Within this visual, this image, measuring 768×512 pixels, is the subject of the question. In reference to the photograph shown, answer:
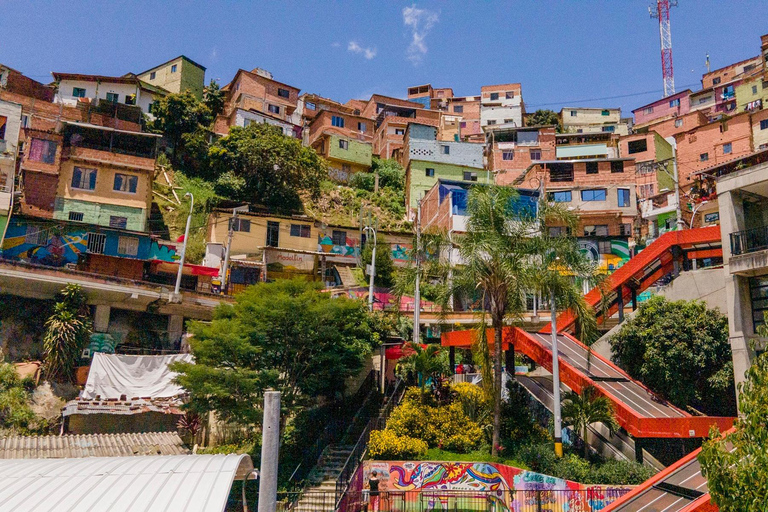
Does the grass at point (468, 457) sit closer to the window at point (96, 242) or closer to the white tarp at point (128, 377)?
the white tarp at point (128, 377)

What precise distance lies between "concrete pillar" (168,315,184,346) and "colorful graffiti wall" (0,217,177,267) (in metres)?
5.80

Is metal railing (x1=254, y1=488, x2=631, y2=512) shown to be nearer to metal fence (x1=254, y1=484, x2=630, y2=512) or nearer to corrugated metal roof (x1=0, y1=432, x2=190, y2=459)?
metal fence (x1=254, y1=484, x2=630, y2=512)

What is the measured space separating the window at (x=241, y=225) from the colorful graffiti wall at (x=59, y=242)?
7602 mm

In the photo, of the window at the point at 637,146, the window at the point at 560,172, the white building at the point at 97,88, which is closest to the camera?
the window at the point at 560,172

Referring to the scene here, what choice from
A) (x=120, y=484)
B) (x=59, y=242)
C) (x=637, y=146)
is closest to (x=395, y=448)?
(x=120, y=484)

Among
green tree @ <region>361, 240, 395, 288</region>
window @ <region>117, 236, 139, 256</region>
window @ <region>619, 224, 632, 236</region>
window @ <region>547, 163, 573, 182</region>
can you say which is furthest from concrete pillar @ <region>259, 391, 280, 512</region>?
window @ <region>547, 163, 573, 182</region>

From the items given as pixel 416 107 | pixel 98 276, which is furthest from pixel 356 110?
pixel 98 276

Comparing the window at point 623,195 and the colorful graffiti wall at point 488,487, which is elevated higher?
the window at point 623,195

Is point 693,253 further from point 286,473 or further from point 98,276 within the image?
point 98,276

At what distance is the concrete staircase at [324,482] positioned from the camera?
811 inches

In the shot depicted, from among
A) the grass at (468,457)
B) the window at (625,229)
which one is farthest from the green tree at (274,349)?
the window at (625,229)

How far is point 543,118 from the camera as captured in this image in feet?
281

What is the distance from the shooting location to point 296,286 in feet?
91.8

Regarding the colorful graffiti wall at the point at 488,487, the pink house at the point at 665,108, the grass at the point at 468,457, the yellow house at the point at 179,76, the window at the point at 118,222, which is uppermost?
the pink house at the point at 665,108
